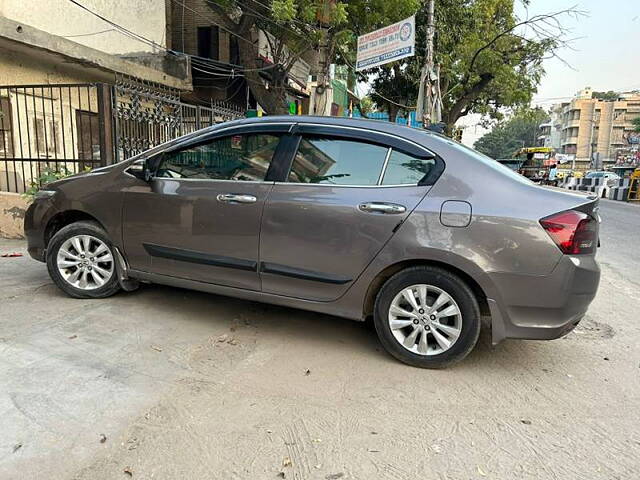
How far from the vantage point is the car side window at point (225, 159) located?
3.69 metres

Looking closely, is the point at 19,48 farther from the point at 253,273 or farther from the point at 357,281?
the point at 357,281

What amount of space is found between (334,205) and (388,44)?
280 inches

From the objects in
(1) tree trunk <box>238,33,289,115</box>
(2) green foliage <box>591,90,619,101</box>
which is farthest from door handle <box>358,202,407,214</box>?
(2) green foliage <box>591,90,619,101</box>

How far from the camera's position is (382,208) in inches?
127

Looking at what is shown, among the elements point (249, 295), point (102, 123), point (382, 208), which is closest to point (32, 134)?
point (102, 123)

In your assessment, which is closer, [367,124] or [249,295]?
[367,124]

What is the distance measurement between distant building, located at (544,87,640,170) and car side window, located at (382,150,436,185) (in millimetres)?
Result: 84366

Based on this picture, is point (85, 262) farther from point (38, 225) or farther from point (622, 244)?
point (622, 244)

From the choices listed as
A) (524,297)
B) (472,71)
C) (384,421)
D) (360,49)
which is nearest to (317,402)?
(384,421)

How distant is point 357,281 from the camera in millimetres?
3346

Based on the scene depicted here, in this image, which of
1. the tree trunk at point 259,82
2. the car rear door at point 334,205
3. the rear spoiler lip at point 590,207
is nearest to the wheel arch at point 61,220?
the car rear door at point 334,205

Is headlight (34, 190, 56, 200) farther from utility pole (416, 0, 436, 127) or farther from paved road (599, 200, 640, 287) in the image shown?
utility pole (416, 0, 436, 127)

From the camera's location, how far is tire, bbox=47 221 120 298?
13.8 feet

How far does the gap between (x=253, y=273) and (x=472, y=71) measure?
19.5 metres
